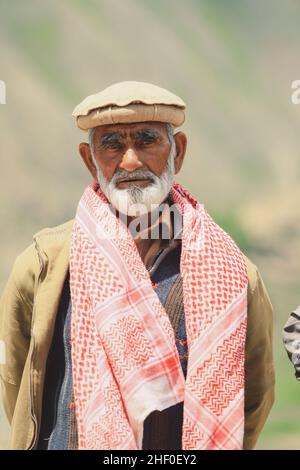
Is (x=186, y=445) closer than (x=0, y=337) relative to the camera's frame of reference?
Yes

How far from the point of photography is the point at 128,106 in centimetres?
373

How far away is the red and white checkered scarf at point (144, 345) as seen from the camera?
11.7 ft

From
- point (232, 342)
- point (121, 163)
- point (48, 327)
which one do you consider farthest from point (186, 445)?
point (121, 163)

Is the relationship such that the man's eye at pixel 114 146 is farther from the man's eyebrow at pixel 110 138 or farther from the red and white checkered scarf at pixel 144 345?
the red and white checkered scarf at pixel 144 345

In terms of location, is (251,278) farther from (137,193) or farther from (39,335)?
(39,335)

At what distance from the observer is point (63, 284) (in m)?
3.78

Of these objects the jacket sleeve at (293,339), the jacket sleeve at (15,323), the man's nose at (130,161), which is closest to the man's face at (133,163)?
the man's nose at (130,161)

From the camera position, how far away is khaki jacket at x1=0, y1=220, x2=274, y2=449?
3717 millimetres

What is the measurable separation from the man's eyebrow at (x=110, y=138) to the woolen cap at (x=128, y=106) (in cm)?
5

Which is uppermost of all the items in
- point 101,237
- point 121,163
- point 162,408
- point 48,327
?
point 121,163
